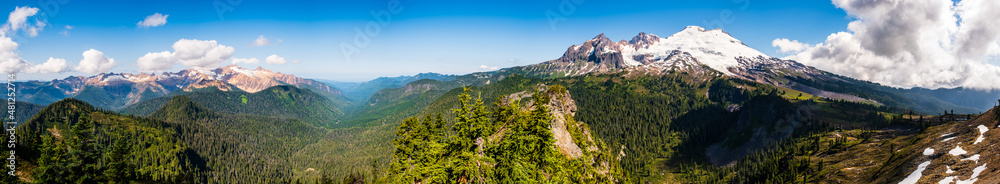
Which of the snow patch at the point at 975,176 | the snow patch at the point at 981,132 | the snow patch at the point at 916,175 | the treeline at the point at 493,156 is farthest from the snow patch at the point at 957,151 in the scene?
the treeline at the point at 493,156

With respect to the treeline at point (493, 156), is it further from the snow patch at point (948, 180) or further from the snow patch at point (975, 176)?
the snow patch at point (948, 180)

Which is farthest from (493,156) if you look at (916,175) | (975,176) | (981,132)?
(981,132)

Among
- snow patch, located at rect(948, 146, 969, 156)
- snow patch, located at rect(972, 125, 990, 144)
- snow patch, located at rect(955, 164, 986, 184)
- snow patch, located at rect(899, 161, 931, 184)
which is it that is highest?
snow patch, located at rect(972, 125, 990, 144)

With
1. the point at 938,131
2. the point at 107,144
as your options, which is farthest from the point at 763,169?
the point at 107,144

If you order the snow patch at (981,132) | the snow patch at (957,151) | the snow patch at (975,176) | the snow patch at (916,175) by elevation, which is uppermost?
the snow patch at (981,132)

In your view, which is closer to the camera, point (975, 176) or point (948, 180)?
point (975, 176)

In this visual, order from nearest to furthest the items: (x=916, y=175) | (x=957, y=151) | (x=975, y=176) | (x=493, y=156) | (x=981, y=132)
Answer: (x=493, y=156)
(x=975, y=176)
(x=916, y=175)
(x=957, y=151)
(x=981, y=132)

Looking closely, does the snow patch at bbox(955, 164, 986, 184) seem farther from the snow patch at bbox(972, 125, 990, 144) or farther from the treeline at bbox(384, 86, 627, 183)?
the treeline at bbox(384, 86, 627, 183)

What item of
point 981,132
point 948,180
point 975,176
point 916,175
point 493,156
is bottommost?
point 916,175

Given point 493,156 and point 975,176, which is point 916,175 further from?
point 493,156

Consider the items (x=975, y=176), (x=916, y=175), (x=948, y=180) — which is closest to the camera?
(x=975, y=176)

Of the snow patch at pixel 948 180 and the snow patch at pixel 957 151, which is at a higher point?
the snow patch at pixel 957 151

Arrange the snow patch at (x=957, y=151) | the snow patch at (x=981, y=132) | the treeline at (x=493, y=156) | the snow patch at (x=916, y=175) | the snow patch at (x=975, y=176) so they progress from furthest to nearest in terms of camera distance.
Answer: the snow patch at (x=981, y=132)
the snow patch at (x=957, y=151)
the snow patch at (x=916, y=175)
the snow patch at (x=975, y=176)
the treeline at (x=493, y=156)

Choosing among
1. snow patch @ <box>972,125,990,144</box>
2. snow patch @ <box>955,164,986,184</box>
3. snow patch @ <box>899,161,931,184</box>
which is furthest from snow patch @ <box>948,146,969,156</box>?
snow patch @ <box>955,164,986,184</box>
